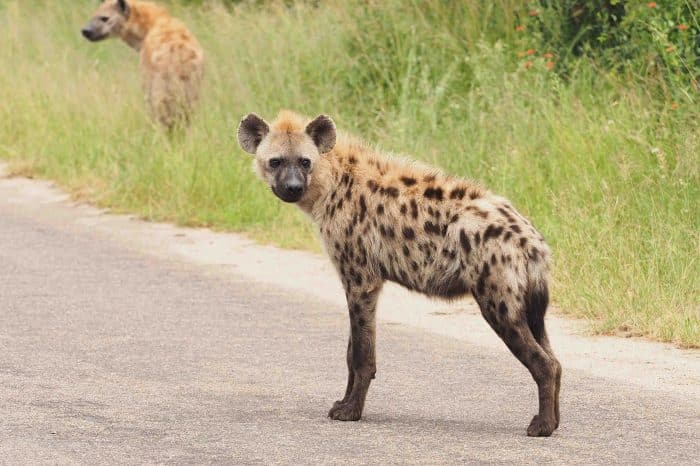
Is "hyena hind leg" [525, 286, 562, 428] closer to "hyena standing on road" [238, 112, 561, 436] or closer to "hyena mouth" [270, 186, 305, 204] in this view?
"hyena standing on road" [238, 112, 561, 436]

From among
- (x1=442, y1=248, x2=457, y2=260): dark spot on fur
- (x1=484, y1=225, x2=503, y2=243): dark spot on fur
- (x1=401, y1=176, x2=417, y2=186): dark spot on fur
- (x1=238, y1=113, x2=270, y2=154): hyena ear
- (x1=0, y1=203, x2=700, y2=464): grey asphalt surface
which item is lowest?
(x1=0, y1=203, x2=700, y2=464): grey asphalt surface

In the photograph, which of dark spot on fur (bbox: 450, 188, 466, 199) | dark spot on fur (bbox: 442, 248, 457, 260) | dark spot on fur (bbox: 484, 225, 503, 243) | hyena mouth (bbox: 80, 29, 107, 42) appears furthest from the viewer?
hyena mouth (bbox: 80, 29, 107, 42)

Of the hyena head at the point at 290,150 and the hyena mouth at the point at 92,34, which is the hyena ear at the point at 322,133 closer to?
the hyena head at the point at 290,150

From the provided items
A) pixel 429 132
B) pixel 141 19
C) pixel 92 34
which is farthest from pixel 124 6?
pixel 429 132

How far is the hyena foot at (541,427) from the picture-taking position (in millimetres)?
5055

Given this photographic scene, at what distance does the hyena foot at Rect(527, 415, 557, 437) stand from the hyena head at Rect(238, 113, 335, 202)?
47.5 inches

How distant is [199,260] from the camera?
9094mm

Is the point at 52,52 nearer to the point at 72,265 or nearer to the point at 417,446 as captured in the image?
the point at 72,265

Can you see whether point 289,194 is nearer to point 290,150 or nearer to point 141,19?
point 290,150

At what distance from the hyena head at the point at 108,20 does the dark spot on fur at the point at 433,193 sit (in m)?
7.55

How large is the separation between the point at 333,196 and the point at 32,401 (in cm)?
129

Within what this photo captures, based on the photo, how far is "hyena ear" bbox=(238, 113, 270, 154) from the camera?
5.82 meters

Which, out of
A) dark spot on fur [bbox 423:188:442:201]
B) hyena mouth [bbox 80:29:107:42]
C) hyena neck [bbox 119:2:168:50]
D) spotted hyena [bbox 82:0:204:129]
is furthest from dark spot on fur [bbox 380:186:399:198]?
hyena mouth [bbox 80:29:107:42]

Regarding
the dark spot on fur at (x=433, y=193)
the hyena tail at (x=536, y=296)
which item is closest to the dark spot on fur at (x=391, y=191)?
the dark spot on fur at (x=433, y=193)
